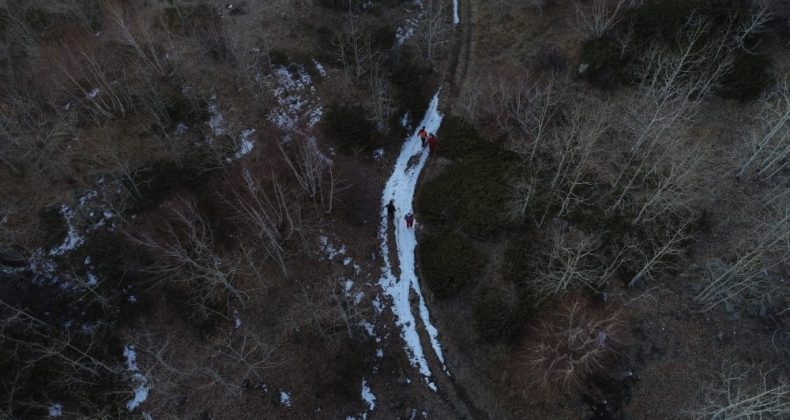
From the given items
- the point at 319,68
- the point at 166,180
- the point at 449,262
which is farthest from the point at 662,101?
the point at 166,180

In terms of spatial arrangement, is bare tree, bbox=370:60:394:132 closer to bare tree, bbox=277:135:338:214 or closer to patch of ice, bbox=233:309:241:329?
bare tree, bbox=277:135:338:214

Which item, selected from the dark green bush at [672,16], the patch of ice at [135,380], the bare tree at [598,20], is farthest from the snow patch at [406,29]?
the patch of ice at [135,380]

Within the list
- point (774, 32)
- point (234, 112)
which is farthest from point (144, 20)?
point (774, 32)

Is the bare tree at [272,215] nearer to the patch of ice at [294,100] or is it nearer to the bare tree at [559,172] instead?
the patch of ice at [294,100]

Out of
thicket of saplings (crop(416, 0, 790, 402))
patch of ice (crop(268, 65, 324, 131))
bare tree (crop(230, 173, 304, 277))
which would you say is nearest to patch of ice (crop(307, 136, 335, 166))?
patch of ice (crop(268, 65, 324, 131))

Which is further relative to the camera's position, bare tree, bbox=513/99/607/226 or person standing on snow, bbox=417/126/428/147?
person standing on snow, bbox=417/126/428/147

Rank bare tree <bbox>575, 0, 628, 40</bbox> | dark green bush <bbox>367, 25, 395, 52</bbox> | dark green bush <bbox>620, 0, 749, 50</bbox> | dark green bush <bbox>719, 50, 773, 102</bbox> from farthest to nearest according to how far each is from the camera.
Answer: dark green bush <bbox>367, 25, 395, 52</bbox> → bare tree <bbox>575, 0, 628, 40</bbox> → dark green bush <bbox>620, 0, 749, 50</bbox> → dark green bush <bbox>719, 50, 773, 102</bbox>

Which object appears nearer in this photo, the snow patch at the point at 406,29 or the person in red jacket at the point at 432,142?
the person in red jacket at the point at 432,142

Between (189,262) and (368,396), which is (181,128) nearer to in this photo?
(189,262)
